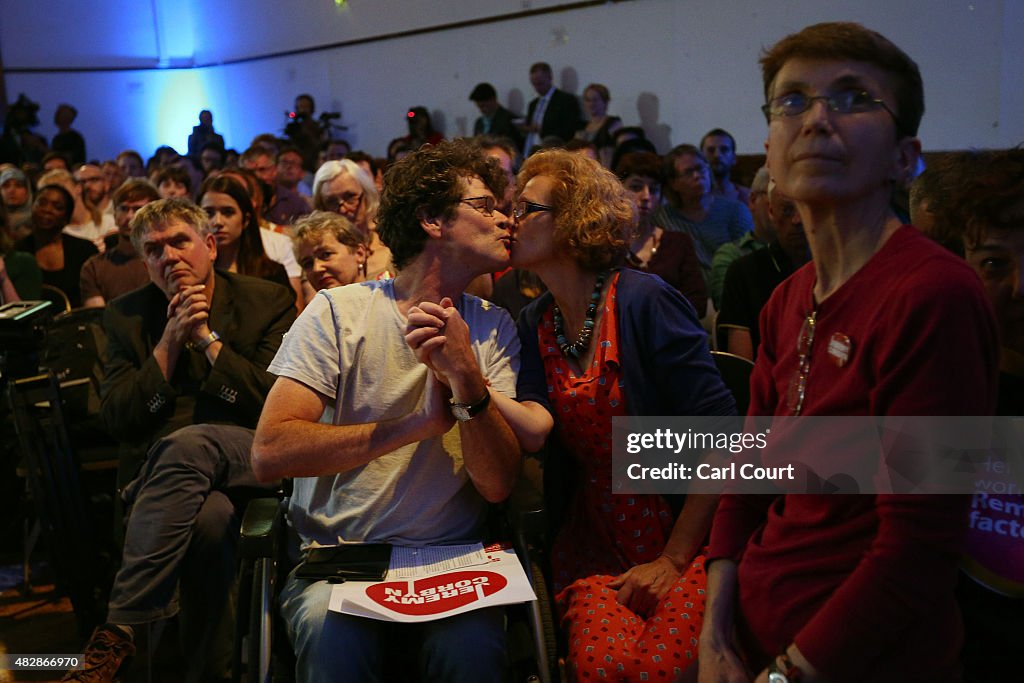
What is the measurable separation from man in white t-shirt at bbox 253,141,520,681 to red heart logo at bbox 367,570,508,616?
0.05m

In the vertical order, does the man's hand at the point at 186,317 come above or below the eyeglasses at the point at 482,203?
below

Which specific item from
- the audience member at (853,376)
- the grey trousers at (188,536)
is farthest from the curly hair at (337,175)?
the audience member at (853,376)

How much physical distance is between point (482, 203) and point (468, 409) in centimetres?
48

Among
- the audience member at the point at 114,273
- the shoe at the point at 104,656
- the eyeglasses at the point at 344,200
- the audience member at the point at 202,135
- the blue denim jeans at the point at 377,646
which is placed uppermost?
the audience member at the point at 202,135

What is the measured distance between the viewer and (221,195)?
3.71 meters

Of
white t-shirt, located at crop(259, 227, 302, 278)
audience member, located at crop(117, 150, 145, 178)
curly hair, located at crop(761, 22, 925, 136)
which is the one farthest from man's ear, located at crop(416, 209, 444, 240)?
audience member, located at crop(117, 150, 145, 178)

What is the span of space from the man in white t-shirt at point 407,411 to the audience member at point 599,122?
6673 mm

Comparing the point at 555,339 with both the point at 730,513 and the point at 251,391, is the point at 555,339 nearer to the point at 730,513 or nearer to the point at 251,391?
the point at 730,513

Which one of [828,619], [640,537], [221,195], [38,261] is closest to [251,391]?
[640,537]

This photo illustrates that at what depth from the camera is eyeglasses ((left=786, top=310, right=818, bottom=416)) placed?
1.24 m

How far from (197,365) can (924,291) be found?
2114 mm

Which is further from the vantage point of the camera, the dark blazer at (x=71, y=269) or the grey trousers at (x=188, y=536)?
the dark blazer at (x=71, y=269)

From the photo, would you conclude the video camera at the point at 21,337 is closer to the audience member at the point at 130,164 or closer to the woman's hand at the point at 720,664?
the woman's hand at the point at 720,664

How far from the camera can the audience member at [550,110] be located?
9.25m
